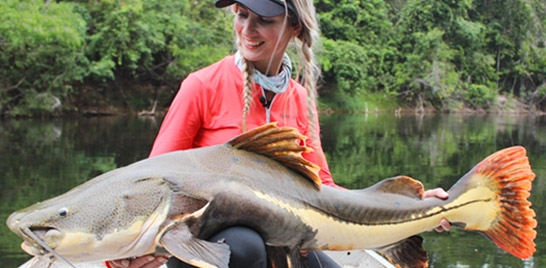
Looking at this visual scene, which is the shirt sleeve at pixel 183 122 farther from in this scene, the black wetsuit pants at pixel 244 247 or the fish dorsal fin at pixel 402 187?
the fish dorsal fin at pixel 402 187

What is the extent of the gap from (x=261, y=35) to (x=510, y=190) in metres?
1.35

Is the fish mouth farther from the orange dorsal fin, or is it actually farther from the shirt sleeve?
the orange dorsal fin

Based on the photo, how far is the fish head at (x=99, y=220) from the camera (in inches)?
70.9

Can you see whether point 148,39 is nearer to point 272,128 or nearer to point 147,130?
point 147,130

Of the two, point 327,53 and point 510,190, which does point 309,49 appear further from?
point 327,53

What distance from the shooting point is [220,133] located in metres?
2.75

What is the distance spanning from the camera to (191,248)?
1933 mm

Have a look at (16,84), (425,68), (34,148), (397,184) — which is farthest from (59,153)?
(425,68)

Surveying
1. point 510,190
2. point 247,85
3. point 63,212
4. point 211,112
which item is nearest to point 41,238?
point 63,212

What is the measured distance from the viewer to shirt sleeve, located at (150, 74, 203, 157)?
265 cm

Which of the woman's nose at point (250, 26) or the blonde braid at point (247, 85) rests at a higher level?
the woman's nose at point (250, 26)

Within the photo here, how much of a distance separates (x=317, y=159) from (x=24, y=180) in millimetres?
8768

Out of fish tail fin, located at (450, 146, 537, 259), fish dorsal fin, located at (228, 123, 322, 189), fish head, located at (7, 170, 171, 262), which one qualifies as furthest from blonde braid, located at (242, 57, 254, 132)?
fish tail fin, located at (450, 146, 537, 259)

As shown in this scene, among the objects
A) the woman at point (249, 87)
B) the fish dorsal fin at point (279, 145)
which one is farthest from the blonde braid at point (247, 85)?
the fish dorsal fin at point (279, 145)
